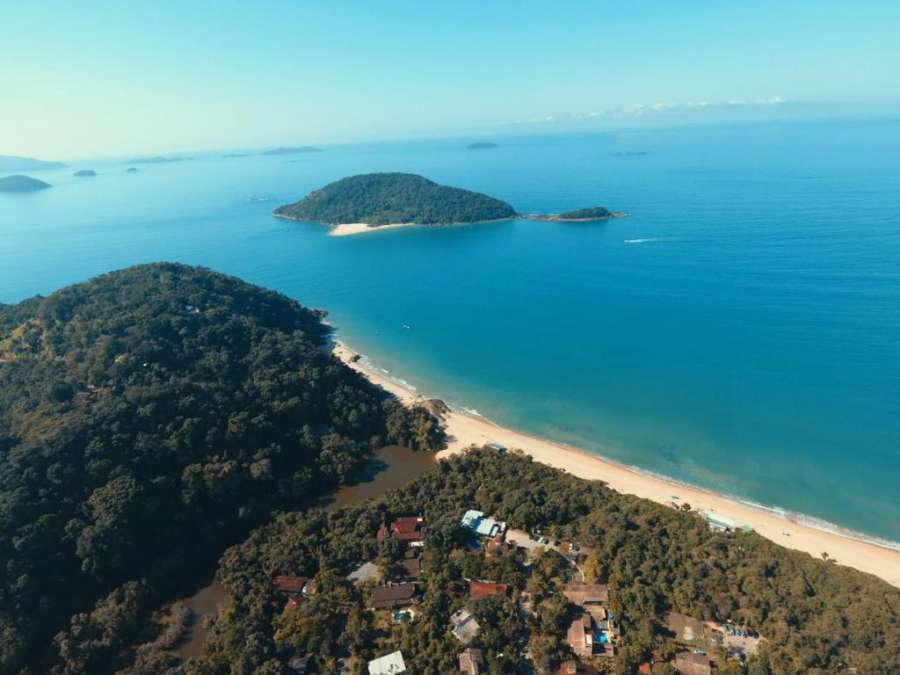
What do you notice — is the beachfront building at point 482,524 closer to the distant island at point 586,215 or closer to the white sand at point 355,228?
the distant island at point 586,215

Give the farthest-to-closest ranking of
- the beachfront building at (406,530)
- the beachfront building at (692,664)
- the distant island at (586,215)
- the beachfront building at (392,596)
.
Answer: the distant island at (586,215), the beachfront building at (406,530), the beachfront building at (392,596), the beachfront building at (692,664)

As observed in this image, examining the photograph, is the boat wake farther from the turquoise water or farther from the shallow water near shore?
the shallow water near shore

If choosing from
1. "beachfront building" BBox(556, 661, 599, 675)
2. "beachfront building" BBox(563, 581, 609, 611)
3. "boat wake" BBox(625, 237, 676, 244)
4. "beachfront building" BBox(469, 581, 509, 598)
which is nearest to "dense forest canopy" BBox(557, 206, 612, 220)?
"boat wake" BBox(625, 237, 676, 244)

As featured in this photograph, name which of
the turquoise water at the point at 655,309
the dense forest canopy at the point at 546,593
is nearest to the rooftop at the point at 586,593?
the dense forest canopy at the point at 546,593

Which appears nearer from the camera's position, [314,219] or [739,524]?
[739,524]

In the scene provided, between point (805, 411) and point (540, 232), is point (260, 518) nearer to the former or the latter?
point (805, 411)

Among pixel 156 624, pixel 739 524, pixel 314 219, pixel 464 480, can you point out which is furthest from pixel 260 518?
pixel 314 219

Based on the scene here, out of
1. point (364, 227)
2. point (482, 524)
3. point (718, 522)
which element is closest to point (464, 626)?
point (482, 524)

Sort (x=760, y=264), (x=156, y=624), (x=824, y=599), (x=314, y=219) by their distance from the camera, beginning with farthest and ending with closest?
(x=314, y=219) < (x=760, y=264) < (x=156, y=624) < (x=824, y=599)
